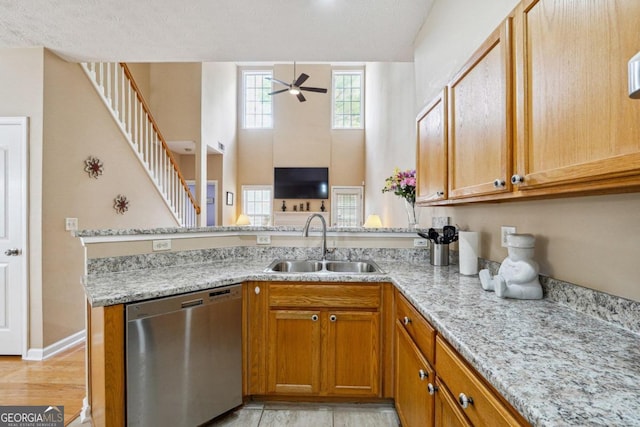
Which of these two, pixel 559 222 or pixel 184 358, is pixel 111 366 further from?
pixel 559 222

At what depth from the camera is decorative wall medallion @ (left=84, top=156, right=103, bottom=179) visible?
3.11 metres

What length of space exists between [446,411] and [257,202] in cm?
809

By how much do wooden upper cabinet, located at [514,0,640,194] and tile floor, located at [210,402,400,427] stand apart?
1690 millimetres

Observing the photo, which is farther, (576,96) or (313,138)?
(313,138)

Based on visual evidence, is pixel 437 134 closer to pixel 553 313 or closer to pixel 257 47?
pixel 553 313

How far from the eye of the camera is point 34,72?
2.75 m

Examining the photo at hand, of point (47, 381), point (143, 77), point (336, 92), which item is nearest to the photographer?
point (47, 381)

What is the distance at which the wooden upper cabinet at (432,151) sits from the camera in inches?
65.9

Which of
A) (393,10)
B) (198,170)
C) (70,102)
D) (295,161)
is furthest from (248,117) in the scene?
(393,10)

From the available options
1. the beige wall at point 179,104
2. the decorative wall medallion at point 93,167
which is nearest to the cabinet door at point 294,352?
the decorative wall medallion at point 93,167

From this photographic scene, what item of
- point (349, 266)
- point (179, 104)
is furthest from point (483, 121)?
point (179, 104)

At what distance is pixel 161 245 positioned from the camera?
2104mm

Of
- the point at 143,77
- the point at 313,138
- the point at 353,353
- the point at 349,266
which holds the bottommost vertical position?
the point at 353,353

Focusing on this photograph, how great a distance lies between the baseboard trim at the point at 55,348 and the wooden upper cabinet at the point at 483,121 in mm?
3667
